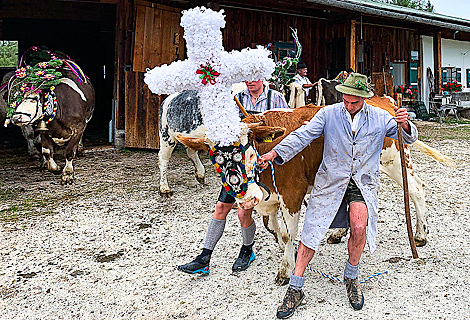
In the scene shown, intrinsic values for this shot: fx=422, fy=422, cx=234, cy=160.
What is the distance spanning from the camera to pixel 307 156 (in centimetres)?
342

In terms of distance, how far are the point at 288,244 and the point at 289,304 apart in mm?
556

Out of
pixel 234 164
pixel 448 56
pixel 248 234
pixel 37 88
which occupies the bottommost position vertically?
pixel 248 234

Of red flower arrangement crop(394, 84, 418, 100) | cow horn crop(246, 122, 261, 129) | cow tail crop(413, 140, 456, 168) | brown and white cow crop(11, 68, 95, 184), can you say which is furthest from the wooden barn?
cow horn crop(246, 122, 261, 129)

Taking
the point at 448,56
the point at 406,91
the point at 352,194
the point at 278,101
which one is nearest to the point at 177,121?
the point at 278,101

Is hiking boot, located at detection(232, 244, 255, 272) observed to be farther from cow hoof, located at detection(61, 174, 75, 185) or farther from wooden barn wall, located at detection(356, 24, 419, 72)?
wooden barn wall, located at detection(356, 24, 419, 72)

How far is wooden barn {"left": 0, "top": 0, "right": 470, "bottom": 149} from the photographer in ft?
31.2

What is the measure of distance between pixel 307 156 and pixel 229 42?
869 centimetres

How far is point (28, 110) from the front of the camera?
6.20 meters

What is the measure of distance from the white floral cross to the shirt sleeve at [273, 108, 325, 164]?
15.6 inches

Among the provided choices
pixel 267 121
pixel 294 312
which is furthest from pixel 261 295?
pixel 267 121

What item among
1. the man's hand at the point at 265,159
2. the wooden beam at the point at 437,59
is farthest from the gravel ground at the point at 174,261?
the wooden beam at the point at 437,59

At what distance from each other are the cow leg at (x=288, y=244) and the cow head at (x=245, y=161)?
517mm

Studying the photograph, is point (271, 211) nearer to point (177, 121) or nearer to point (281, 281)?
point (281, 281)

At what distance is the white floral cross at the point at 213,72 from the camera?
9.27ft
